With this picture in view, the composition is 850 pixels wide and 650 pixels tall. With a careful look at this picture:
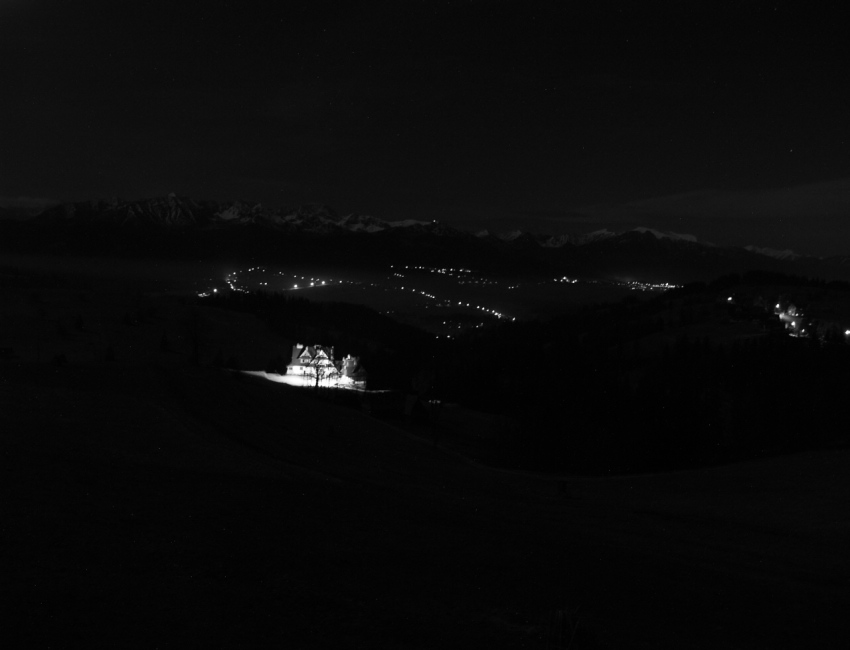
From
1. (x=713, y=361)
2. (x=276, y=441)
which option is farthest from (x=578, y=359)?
(x=276, y=441)

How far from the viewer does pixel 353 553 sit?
1091cm

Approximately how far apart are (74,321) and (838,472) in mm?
96887

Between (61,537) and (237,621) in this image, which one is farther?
(61,537)

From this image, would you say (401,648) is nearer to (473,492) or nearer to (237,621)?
(237,621)

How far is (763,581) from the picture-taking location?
12.5 metres

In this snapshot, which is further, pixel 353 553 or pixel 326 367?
pixel 326 367

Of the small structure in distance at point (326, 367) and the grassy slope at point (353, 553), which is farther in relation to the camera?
the small structure in distance at point (326, 367)

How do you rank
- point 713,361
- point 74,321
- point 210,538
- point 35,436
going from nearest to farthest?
point 210,538 < point 35,436 < point 713,361 < point 74,321

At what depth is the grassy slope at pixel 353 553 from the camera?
7941 millimetres

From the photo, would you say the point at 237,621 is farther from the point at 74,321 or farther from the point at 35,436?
the point at 74,321

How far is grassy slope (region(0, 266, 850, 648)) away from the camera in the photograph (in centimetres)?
794

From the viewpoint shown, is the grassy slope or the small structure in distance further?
the small structure in distance

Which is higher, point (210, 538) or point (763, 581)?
point (210, 538)

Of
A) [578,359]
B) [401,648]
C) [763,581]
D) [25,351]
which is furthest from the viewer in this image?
[578,359]
